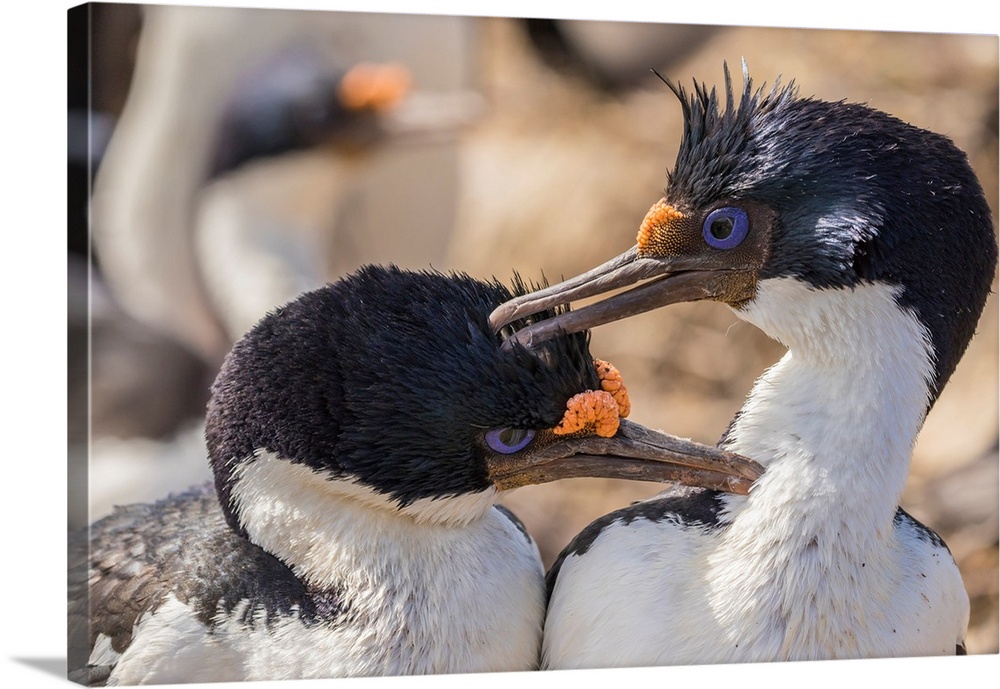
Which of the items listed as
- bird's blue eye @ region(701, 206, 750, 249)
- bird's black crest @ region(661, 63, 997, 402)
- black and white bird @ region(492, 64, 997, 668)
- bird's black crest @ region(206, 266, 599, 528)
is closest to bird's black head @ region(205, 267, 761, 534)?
bird's black crest @ region(206, 266, 599, 528)

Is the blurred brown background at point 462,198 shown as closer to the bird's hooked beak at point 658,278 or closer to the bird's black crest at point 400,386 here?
the bird's black crest at point 400,386

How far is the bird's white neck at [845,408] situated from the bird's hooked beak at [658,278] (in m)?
0.09

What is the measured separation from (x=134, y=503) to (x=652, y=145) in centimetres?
213

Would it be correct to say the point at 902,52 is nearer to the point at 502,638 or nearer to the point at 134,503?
the point at 502,638

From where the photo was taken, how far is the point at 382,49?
3828mm

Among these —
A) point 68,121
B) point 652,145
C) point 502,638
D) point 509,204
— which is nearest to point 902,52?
point 652,145

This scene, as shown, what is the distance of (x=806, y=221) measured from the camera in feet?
9.04

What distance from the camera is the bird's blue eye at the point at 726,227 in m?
2.82

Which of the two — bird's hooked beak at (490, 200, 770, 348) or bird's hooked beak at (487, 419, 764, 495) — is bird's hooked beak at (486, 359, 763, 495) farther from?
bird's hooked beak at (490, 200, 770, 348)

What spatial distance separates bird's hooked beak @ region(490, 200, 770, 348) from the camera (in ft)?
9.09

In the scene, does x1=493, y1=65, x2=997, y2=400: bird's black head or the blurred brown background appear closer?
x1=493, y1=65, x2=997, y2=400: bird's black head

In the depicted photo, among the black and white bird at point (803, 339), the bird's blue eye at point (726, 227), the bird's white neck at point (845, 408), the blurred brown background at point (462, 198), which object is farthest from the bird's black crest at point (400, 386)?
the blurred brown background at point (462, 198)

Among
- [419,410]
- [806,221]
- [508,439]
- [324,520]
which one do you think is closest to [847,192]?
[806,221]

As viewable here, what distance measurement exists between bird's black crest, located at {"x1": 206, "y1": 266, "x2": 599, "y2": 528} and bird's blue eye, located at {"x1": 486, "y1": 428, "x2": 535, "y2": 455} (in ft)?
0.10
